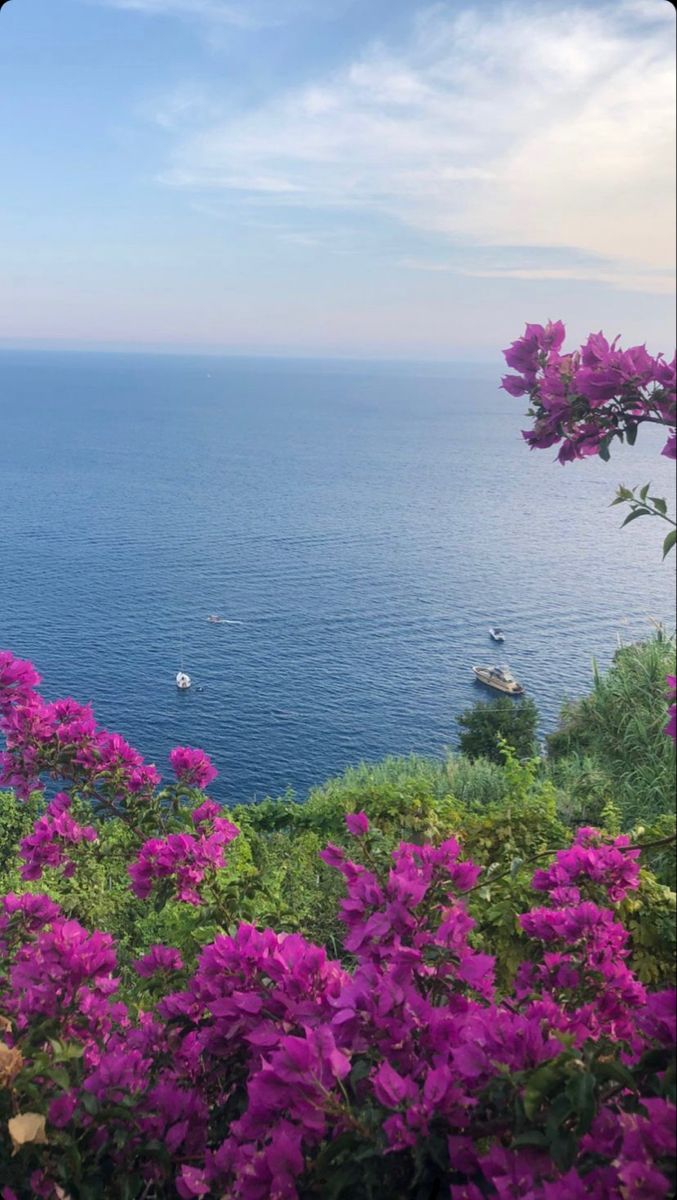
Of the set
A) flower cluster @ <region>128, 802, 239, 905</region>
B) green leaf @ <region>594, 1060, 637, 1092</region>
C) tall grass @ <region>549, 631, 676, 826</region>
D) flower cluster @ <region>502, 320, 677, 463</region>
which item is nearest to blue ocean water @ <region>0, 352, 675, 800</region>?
tall grass @ <region>549, 631, 676, 826</region>

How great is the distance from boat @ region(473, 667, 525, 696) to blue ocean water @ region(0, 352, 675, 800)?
424mm

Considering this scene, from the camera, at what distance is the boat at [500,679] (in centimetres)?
1972

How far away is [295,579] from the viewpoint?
90.8 feet

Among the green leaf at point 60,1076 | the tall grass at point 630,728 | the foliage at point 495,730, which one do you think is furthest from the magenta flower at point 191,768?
the foliage at point 495,730

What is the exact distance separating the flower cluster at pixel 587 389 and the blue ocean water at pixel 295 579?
6.16 m

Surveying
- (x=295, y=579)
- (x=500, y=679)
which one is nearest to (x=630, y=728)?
(x=500, y=679)

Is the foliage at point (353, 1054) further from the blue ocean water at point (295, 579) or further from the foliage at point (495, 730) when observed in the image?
the foliage at point (495, 730)

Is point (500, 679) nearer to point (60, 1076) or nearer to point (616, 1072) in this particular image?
point (60, 1076)

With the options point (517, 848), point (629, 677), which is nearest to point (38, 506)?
point (629, 677)

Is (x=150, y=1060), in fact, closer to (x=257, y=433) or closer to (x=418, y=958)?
(x=418, y=958)

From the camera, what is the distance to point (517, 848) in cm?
302

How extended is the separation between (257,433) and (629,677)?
155 ft

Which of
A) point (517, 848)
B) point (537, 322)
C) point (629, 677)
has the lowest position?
point (629, 677)

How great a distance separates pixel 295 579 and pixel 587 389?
26772mm
